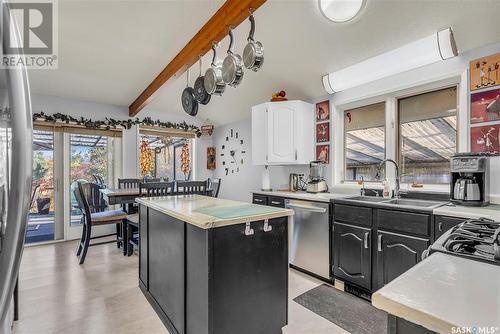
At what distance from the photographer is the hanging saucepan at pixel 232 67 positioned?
2029 millimetres

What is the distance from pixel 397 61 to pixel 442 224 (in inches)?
63.4

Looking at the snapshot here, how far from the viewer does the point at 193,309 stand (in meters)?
1.61

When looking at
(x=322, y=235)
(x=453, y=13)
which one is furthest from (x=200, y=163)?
(x=453, y=13)

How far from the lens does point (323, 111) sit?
3.41 m

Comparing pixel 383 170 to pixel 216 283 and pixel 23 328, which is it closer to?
pixel 216 283

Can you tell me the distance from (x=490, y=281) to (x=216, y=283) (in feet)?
4.03

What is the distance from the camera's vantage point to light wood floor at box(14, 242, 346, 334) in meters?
1.95

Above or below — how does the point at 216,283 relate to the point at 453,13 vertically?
below

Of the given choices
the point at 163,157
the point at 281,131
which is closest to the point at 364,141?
the point at 281,131

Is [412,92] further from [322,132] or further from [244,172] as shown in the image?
[244,172]

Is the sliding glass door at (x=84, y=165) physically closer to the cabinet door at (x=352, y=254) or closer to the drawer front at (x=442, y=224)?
the cabinet door at (x=352, y=254)

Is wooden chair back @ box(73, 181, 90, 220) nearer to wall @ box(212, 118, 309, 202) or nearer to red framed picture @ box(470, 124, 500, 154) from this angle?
wall @ box(212, 118, 309, 202)

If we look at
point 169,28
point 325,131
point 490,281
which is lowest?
point 490,281

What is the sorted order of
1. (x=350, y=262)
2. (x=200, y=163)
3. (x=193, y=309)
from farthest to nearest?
(x=200, y=163)
(x=350, y=262)
(x=193, y=309)
